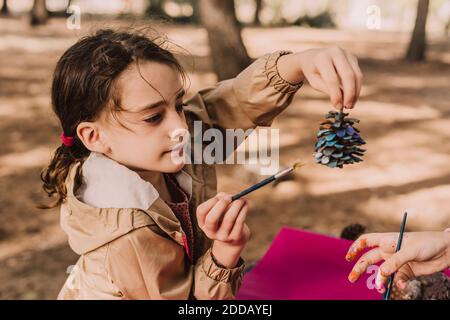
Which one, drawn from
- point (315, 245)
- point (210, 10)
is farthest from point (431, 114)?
point (315, 245)

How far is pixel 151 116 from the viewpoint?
112 cm

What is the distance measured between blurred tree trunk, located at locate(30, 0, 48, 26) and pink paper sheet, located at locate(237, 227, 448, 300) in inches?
447

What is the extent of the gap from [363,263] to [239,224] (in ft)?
0.84

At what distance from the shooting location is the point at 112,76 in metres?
1.16

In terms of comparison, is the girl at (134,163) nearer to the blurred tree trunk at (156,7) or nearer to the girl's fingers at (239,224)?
the girl's fingers at (239,224)

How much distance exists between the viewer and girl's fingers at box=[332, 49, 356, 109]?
889 millimetres

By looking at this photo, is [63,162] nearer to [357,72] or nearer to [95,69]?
[95,69]

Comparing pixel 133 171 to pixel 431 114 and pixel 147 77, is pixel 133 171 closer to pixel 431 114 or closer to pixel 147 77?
pixel 147 77

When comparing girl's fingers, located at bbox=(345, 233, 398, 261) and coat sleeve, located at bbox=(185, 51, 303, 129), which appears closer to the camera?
girl's fingers, located at bbox=(345, 233, 398, 261)

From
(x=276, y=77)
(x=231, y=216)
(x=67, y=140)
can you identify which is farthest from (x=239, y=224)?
(x=67, y=140)

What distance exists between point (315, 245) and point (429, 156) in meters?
2.41

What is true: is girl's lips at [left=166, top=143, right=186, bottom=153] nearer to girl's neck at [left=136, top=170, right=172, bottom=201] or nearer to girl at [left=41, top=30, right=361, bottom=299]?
girl at [left=41, top=30, right=361, bottom=299]

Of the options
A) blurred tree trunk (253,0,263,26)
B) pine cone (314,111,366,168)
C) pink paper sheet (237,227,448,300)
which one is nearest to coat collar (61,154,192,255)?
pine cone (314,111,366,168)
